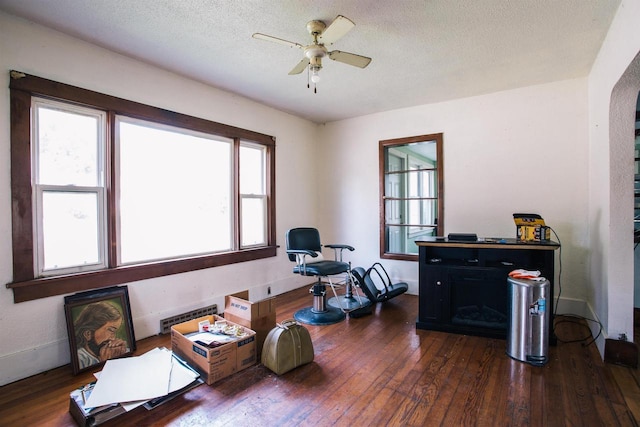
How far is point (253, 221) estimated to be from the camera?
4141 mm

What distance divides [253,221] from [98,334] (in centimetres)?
204

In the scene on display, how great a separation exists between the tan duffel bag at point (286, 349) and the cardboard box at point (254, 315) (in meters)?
0.23

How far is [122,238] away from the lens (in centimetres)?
285

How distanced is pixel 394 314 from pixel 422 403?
1.65 m

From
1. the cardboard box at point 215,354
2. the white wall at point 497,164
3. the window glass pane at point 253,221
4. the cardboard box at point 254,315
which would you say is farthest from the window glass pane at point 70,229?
the white wall at point 497,164

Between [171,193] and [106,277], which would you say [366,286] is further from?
[106,277]

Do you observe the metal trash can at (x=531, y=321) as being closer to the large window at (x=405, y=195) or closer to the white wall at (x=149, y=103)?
the large window at (x=405, y=195)

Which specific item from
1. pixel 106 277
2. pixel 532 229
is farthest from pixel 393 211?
pixel 106 277

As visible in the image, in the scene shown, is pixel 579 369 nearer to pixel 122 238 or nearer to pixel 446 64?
pixel 446 64

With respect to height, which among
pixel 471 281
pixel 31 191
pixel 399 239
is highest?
pixel 31 191

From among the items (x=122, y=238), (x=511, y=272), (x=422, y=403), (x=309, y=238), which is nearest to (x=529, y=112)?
(x=511, y=272)

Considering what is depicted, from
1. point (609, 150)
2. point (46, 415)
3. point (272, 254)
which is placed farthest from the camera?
point (272, 254)

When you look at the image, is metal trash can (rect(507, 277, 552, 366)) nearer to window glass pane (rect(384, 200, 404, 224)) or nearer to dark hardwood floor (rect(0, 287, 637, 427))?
dark hardwood floor (rect(0, 287, 637, 427))

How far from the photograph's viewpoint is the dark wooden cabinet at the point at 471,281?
289 cm
